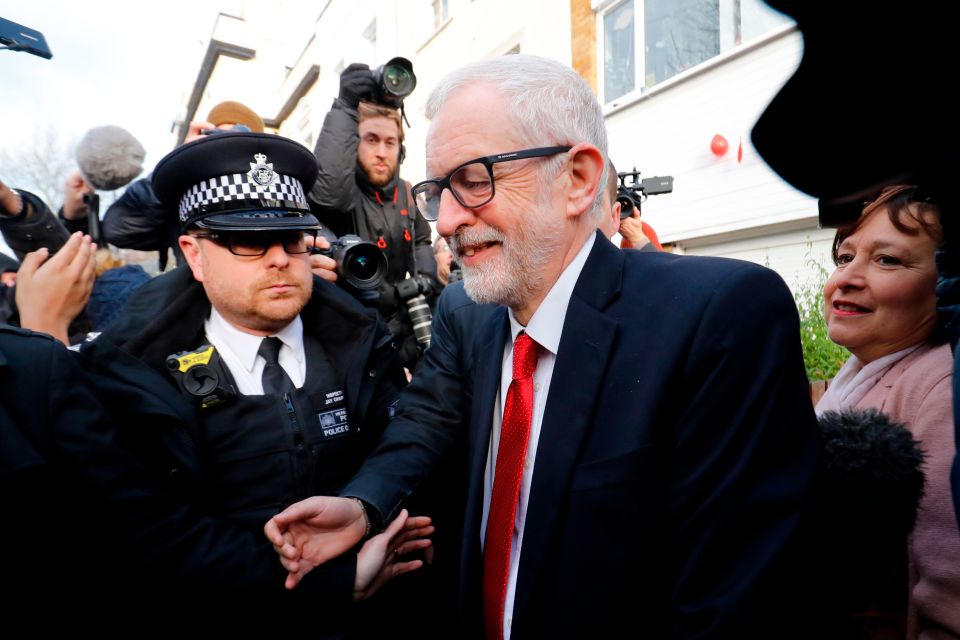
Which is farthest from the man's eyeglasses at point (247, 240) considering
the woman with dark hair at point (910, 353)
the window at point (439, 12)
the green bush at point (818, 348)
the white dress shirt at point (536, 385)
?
the window at point (439, 12)

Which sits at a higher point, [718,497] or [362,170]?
[362,170]

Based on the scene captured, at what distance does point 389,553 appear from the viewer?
5.47ft

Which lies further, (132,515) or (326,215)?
(326,215)

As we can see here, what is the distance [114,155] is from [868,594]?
131 inches

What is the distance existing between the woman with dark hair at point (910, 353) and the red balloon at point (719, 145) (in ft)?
16.9

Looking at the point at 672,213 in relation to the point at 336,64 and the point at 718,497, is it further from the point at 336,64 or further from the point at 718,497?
the point at 336,64

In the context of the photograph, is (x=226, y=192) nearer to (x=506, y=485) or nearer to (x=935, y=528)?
(x=506, y=485)

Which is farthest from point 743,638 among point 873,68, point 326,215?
point 326,215

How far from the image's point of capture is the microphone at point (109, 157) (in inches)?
111

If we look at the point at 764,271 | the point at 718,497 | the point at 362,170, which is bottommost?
the point at 718,497

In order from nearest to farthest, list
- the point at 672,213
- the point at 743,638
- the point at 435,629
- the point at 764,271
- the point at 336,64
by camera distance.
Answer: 1. the point at 743,638
2. the point at 764,271
3. the point at 435,629
4. the point at 672,213
5. the point at 336,64

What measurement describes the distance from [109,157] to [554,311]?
8.18ft

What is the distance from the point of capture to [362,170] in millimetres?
3047

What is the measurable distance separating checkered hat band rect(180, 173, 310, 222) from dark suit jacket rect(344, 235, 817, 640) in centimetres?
109
